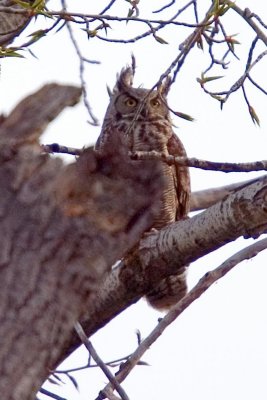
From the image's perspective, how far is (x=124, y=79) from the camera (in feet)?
20.8

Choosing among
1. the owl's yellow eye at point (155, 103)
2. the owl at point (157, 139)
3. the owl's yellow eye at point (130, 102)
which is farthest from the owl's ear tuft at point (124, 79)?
the owl's yellow eye at point (155, 103)

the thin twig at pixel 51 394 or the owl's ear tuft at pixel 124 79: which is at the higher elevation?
the owl's ear tuft at pixel 124 79

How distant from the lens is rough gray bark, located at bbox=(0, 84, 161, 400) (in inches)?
73.9

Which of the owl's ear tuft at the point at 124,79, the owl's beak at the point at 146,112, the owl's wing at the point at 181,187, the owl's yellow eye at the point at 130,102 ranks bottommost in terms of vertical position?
the owl's wing at the point at 181,187

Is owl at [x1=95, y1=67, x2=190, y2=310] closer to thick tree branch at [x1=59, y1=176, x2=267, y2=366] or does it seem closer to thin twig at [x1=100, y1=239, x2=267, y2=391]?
thick tree branch at [x1=59, y1=176, x2=267, y2=366]

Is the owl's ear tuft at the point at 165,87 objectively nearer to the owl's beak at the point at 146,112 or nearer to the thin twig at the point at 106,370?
the thin twig at the point at 106,370

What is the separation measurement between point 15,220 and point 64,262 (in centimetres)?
12

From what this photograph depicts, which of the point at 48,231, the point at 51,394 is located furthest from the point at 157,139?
the point at 48,231

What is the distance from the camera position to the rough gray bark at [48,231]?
6.15 feet

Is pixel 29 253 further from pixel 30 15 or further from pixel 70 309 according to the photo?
pixel 30 15

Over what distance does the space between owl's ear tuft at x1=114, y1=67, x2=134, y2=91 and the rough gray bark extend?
4.36 metres

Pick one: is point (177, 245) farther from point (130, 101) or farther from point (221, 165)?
point (130, 101)

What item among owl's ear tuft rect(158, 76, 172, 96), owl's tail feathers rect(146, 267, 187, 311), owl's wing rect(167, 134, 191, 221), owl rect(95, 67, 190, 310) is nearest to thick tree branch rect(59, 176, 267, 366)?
owl's ear tuft rect(158, 76, 172, 96)

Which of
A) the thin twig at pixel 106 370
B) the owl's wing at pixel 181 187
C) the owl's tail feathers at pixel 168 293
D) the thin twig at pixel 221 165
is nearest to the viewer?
the thin twig at pixel 106 370
